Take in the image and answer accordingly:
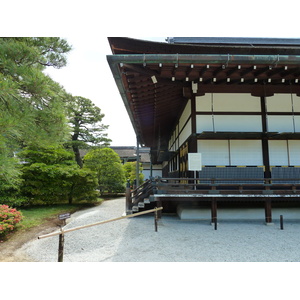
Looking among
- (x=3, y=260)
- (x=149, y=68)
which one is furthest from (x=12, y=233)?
(x=149, y=68)

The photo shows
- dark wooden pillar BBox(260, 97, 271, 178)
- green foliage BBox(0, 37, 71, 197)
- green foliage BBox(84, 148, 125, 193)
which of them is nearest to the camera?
green foliage BBox(0, 37, 71, 197)

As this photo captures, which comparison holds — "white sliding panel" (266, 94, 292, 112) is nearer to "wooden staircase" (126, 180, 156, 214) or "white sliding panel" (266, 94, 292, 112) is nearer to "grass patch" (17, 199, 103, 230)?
"wooden staircase" (126, 180, 156, 214)

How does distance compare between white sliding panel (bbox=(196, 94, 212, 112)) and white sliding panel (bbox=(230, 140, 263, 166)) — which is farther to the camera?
white sliding panel (bbox=(196, 94, 212, 112))

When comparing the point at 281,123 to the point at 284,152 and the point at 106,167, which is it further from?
the point at 106,167

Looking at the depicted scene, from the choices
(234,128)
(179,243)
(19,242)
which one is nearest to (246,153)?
(234,128)

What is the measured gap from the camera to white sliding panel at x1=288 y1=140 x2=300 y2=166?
758 centimetres

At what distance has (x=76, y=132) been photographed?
686 inches

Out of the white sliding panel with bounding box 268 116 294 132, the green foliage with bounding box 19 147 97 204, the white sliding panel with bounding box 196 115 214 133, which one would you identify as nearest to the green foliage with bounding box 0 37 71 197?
the white sliding panel with bounding box 196 115 214 133

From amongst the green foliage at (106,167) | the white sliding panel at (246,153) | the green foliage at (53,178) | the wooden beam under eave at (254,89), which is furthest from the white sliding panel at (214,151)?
the green foliage at (106,167)

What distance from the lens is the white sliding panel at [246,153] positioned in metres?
7.55

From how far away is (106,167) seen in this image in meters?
17.2

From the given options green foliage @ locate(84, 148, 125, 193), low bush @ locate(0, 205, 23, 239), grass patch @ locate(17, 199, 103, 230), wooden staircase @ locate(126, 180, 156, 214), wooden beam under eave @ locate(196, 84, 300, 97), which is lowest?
grass patch @ locate(17, 199, 103, 230)

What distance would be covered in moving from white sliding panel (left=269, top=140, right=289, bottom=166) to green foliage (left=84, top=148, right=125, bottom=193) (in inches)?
460

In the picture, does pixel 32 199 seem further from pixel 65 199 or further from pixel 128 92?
pixel 128 92
